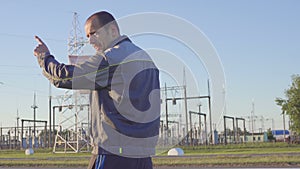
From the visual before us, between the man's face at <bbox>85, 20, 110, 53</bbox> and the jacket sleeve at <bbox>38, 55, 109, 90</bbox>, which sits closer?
the jacket sleeve at <bbox>38, 55, 109, 90</bbox>

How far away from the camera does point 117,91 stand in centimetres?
370

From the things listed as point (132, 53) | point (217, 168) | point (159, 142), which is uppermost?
point (132, 53)

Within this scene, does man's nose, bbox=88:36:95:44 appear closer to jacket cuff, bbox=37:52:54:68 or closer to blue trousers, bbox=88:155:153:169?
jacket cuff, bbox=37:52:54:68

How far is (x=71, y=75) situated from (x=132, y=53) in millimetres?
556

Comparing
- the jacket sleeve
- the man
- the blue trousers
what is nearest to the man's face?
the man

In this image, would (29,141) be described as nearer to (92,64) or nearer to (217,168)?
(217,168)

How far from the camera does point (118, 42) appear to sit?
3863 mm

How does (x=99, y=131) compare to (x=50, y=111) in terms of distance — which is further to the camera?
(x=50, y=111)

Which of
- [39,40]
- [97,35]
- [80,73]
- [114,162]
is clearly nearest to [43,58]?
[39,40]

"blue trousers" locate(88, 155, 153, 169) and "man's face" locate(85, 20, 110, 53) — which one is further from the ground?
"man's face" locate(85, 20, 110, 53)

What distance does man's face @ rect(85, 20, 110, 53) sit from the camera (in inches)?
149

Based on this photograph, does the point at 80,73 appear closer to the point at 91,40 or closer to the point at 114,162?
the point at 91,40

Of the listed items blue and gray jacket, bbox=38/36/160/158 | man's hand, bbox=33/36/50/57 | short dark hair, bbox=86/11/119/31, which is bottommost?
blue and gray jacket, bbox=38/36/160/158

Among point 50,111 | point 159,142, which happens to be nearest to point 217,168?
point 159,142
